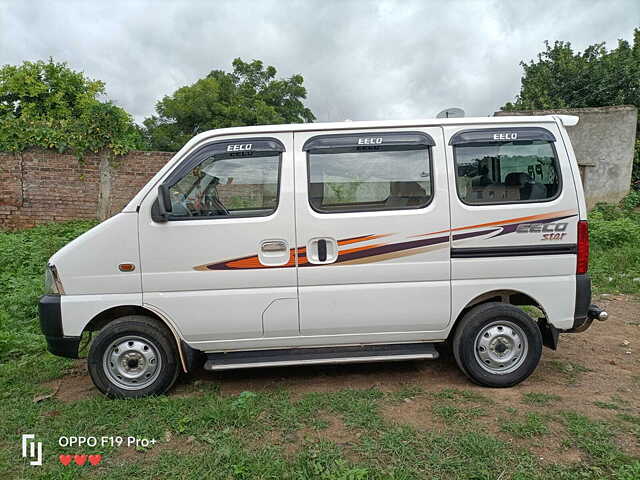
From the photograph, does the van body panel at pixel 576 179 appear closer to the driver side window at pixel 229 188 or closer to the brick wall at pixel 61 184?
the driver side window at pixel 229 188

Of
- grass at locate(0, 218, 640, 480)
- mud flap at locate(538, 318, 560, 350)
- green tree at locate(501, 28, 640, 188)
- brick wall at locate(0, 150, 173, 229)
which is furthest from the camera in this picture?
green tree at locate(501, 28, 640, 188)

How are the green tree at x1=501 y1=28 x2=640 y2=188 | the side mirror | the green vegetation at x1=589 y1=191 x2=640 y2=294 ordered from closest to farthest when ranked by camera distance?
the side mirror
the green vegetation at x1=589 y1=191 x2=640 y2=294
the green tree at x1=501 y1=28 x2=640 y2=188

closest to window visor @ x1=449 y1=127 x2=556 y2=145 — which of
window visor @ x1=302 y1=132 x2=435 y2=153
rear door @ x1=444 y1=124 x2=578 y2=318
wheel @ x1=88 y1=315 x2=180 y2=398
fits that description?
rear door @ x1=444 y1=124 x2=578 y2=318

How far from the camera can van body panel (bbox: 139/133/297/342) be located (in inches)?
142

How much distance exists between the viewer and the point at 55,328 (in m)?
3.66

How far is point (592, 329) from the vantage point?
17.9ft

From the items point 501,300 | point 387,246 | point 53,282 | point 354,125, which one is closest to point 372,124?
point 354,125

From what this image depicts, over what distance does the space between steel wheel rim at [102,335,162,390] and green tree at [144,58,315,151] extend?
20.4 m

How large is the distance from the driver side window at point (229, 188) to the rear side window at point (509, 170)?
5.34ft

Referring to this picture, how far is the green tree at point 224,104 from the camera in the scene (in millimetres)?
23641

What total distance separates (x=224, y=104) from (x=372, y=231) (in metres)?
22.9

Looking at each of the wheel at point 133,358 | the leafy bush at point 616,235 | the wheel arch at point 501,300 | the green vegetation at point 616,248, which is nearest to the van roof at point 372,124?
the wheel arch at point 501,300

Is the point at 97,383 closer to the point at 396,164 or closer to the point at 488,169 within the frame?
the point at 396,164

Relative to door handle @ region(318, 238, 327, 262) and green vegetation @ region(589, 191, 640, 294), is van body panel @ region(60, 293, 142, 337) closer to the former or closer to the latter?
door handle @ region(318, 238, 327, 262)
